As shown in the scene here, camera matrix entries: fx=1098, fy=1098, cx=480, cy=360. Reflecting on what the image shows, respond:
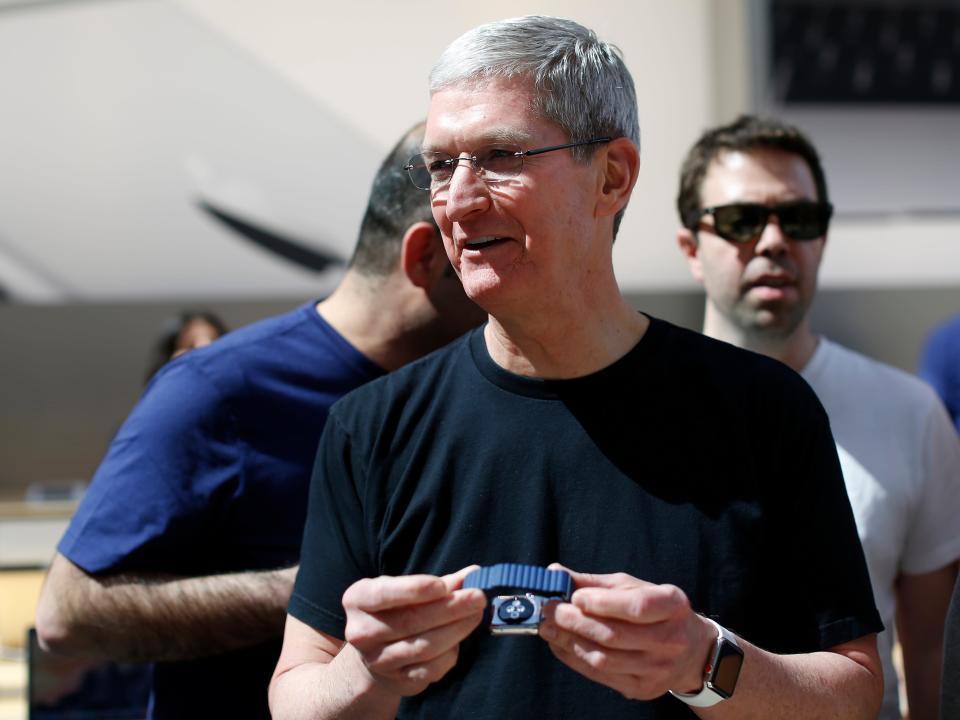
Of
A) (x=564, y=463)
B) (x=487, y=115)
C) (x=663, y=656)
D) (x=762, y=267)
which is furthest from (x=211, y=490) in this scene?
(x=762, y=267)

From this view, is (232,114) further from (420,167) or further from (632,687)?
(632,687)

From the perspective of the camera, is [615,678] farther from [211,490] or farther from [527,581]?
[211,490]

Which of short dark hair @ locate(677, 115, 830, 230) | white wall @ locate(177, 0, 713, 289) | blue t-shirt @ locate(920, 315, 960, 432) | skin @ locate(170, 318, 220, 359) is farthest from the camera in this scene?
white wall @ locate(177, 0, 713, 289)

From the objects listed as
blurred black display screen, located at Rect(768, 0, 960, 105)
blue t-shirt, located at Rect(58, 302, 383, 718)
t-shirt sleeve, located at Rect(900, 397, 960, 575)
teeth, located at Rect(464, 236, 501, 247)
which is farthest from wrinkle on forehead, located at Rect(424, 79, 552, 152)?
blurred black display screen, located at Rect(768, 0, 960, 105)

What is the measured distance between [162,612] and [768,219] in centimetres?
151

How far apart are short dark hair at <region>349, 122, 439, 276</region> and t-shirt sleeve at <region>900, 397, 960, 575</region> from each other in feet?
3.71

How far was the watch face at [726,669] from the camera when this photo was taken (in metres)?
1.18

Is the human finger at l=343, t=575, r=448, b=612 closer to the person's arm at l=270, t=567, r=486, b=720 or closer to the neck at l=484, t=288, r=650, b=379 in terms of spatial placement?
the person's arm at l=270, t=567, r=486, b=720

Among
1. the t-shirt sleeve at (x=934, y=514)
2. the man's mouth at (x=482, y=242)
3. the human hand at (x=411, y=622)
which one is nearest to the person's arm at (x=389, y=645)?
the human hand at (x=411, y=622)

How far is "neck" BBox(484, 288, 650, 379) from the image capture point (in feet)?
4.56

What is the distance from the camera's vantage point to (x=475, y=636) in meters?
1.36

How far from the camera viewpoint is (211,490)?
1.86m

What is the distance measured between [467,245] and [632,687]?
56cm

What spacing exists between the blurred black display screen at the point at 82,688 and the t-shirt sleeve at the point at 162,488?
95 centimetres
